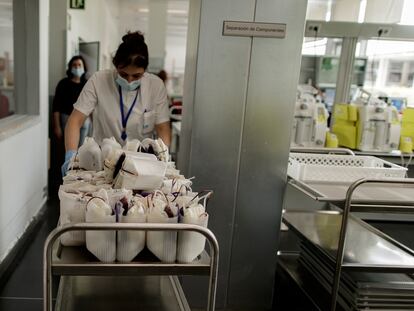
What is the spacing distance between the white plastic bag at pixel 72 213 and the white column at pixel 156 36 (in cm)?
759

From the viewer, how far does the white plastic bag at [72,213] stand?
118 centimetres

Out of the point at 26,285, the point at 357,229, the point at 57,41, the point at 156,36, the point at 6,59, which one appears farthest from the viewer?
the point at 156,36

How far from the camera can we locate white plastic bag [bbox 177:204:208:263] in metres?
1.16

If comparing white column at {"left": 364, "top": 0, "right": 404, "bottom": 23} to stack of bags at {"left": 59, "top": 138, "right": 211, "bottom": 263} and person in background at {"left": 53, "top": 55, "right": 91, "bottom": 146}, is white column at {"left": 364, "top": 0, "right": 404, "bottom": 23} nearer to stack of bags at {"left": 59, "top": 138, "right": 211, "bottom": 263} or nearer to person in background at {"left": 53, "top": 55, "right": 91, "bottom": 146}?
person in background at {"left": 53, "top": 55, "right": 91, "bottom": 146}

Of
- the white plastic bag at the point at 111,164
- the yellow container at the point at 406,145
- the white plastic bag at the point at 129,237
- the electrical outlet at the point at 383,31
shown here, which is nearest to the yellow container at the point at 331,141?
the yellow container at the point at 406,145

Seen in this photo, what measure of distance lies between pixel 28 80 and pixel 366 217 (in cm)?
349

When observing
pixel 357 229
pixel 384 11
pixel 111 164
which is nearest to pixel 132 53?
pixel 111 164

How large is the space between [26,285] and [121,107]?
125cm

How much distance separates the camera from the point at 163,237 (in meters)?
1.15

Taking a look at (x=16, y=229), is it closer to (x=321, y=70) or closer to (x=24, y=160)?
(x=24, y=160)

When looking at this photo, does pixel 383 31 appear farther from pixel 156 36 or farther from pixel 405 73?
pixel 156 36

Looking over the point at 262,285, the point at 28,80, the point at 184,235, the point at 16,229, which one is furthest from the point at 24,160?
the point at 184,235

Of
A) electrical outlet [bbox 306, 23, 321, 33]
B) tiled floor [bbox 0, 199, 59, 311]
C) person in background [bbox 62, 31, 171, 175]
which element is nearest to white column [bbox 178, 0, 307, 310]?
person in background [bbox 62, 31, 171, 175]

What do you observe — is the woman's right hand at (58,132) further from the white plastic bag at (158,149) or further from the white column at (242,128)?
the white plastic bag at (158,149)
